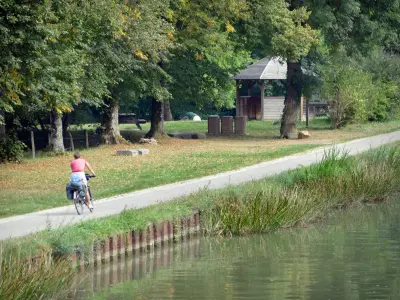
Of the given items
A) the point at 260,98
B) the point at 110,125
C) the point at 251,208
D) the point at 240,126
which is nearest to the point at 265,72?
the point at 260,98

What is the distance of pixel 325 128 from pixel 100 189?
95.3 ft

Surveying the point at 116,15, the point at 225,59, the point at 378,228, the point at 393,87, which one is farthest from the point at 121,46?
the point at 225,59

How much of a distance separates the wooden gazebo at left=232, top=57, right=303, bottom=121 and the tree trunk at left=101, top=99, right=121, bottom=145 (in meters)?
21.1

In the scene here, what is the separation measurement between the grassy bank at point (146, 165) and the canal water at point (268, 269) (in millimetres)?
4532

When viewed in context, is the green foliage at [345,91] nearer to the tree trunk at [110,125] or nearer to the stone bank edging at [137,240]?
the tree trunk at [110,125]

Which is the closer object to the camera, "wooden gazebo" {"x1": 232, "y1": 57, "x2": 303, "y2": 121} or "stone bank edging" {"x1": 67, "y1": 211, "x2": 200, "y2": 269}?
"stone bank edging" {"x1": 67, "y1": 211, "x2": 200, "y2": 269}

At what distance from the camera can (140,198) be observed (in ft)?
76.7

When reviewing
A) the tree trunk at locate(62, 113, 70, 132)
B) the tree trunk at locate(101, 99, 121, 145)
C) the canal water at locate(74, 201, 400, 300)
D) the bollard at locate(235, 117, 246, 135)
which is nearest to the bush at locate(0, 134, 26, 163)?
the tree trunk at locate(101, 99, 121, 145)

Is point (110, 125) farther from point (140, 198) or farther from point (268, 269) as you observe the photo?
point (268, 269)

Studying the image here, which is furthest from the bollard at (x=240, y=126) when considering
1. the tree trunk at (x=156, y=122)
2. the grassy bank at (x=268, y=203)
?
the grassy bank at (x=268, y=203)

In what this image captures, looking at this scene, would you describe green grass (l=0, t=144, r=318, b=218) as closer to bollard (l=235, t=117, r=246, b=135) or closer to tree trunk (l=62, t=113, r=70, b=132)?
tree trunk (l=62, t=113, r=70, b=132)

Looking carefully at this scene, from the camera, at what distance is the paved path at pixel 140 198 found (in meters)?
19.0

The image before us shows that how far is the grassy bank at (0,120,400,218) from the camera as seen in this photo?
2477 centimetres

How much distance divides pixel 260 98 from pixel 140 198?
42.9 meters
